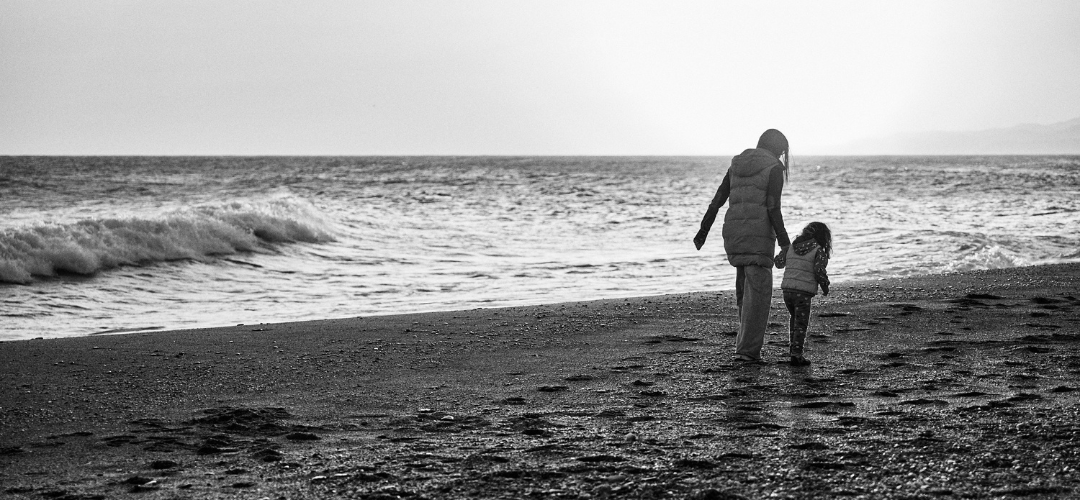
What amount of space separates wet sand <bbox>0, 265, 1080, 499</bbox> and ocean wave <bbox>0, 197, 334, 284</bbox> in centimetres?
540

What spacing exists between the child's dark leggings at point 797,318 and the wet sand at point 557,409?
155 millimetres

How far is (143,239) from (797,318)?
1097 centimetres

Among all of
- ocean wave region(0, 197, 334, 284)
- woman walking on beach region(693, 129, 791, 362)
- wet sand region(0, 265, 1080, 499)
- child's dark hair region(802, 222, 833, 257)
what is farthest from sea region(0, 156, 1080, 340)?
woman walking on beach region(693, 129, 791, 362)

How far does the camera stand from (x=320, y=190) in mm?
40375

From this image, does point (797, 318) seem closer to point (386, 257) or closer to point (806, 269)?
point (806, 269)

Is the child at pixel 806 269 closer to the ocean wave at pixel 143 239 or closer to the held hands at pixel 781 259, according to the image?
the held hands at pixel 781 259

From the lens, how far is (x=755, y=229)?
19.7 ft

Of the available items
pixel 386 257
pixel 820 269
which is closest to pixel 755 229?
pixel 820 269

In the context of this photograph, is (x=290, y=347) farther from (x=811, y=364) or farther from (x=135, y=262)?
(x=135, y=262)

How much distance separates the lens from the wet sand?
11.1ft

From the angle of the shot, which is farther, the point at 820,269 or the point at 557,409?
the point at 820,269

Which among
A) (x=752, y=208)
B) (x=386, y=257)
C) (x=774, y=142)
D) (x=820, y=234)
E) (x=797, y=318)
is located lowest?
(x=386, y=257)

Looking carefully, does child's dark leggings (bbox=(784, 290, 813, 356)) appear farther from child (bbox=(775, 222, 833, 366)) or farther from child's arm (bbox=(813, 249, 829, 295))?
child's arm (bbox=(813, 249, 829, 295))

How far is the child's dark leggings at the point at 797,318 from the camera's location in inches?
229
